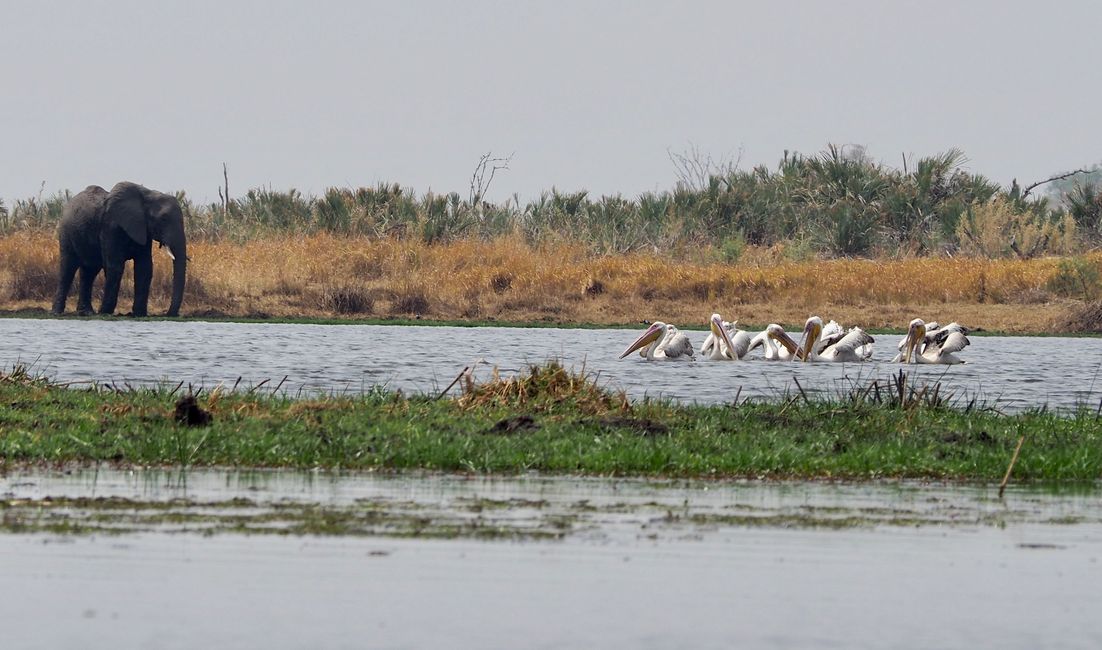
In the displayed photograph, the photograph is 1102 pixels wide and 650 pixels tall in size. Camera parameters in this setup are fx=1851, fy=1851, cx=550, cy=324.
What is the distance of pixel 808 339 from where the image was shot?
24203 mm

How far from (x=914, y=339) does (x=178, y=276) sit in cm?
1617

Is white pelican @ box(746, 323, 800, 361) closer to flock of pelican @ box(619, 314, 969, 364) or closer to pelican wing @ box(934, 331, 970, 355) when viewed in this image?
flock of pelican @ box(619, 314, 969, 364)

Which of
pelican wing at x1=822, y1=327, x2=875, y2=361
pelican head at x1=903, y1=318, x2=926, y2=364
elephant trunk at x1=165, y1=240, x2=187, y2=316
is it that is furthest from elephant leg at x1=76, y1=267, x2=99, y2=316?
pelican head at x1=903, y1=318, x2=926, y2=364

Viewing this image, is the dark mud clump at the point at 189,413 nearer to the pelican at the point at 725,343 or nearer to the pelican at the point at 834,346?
the pelican at the point at 725,343

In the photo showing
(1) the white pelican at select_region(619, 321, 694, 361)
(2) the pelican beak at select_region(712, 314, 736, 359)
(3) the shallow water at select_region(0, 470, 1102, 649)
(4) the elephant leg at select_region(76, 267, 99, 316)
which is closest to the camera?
(3) the shallow water at select_region(0, 470, 1102, 649)

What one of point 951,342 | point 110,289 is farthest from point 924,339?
point 110,289

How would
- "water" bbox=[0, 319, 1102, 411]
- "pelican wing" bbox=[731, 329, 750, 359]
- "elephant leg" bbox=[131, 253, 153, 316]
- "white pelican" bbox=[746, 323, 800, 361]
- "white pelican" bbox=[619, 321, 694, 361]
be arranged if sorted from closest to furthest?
1. "water" bbox=[0, 319, 1102, 411]
2. "white pelican" bbox=[619, 321, 694, 361]
3. "pelican wing" bbox=[731, 329, 750, 359]
4. "white pelican" bbox=[746, 323, 800, 361]
5. "elephant leg" bbox=[131, 253, 153, 316]

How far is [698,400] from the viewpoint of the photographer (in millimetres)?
17047

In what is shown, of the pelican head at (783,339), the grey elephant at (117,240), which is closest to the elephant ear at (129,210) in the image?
the grey elephant at (117,240)

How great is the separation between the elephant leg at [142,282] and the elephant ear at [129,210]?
490mm

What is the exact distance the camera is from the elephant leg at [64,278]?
35.7 m

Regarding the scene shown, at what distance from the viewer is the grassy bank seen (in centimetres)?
1154

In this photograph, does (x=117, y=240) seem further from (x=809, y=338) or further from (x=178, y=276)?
(x=809, y=338)

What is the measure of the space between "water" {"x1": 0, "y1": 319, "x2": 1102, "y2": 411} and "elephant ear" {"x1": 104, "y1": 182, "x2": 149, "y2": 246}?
365 cm
